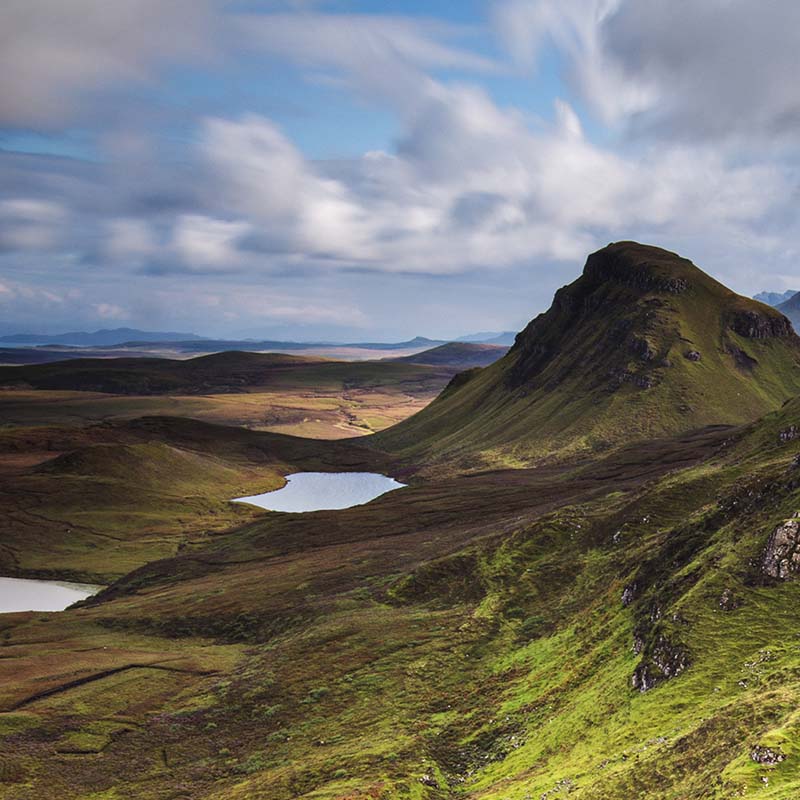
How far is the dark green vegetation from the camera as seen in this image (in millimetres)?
39344

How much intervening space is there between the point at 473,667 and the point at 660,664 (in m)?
25.8

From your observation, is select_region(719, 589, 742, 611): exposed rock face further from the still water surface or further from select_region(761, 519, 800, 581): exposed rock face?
the still water surface

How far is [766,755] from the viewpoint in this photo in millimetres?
27453

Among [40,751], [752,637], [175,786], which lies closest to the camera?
[752,637]

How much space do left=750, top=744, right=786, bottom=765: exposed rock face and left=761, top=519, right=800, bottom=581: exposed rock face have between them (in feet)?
73.4

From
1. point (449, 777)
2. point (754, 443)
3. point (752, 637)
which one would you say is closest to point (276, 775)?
point (449, 777)

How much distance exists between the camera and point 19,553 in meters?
162

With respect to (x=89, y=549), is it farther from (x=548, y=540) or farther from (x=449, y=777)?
(x=449, y=777)

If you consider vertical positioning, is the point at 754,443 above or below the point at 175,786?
above

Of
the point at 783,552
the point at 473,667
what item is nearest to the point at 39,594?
the point at 473,667

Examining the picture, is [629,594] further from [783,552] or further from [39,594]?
[39,594]

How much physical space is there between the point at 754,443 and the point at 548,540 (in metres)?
32.8

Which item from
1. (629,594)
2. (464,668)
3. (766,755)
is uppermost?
(766,755)

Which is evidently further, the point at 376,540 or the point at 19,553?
the point at 19,553
